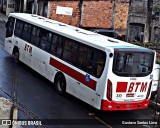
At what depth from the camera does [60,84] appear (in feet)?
47.2

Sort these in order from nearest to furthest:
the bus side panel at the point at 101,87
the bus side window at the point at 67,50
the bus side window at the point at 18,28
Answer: the bus side panel at the point at 101,87, the bus side window at the point at 67,50, the bus side window at the point at 18,28

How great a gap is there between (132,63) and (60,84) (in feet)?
12.2

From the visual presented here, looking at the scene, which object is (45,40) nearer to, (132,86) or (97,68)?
(97,68)

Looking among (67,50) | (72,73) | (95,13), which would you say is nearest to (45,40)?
(67,50)

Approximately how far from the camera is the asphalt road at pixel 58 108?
1167 cm

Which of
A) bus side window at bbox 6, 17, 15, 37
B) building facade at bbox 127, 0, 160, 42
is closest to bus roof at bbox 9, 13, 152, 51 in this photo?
bus side window at bbox 6, 17, 15, 37

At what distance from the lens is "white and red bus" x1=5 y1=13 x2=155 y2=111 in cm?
1158

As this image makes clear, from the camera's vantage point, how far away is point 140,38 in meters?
28.9

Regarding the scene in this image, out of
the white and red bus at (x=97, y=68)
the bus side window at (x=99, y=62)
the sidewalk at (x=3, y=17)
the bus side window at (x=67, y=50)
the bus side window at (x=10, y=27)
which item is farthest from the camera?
the sidewalk at (x=3, y=17)

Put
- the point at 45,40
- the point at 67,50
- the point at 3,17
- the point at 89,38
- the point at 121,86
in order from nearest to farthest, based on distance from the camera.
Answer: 1. the point at 121,86
2. the point at 89,38
3. the point at 67,50
4. the point at 45,40
5. the point at 3,17

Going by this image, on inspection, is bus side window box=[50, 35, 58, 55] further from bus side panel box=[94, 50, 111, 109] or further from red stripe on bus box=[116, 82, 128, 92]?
red stripe on bus box=[116, 82, 128, 92]

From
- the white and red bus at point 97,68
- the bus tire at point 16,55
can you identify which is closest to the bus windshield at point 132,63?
the white and red bus at point 97,68

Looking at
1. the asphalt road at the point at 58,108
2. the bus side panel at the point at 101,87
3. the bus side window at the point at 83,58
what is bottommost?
the asphalt road at the point at 58,108

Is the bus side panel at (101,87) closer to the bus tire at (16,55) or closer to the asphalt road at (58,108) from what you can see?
the asphalt road at (58,108)
